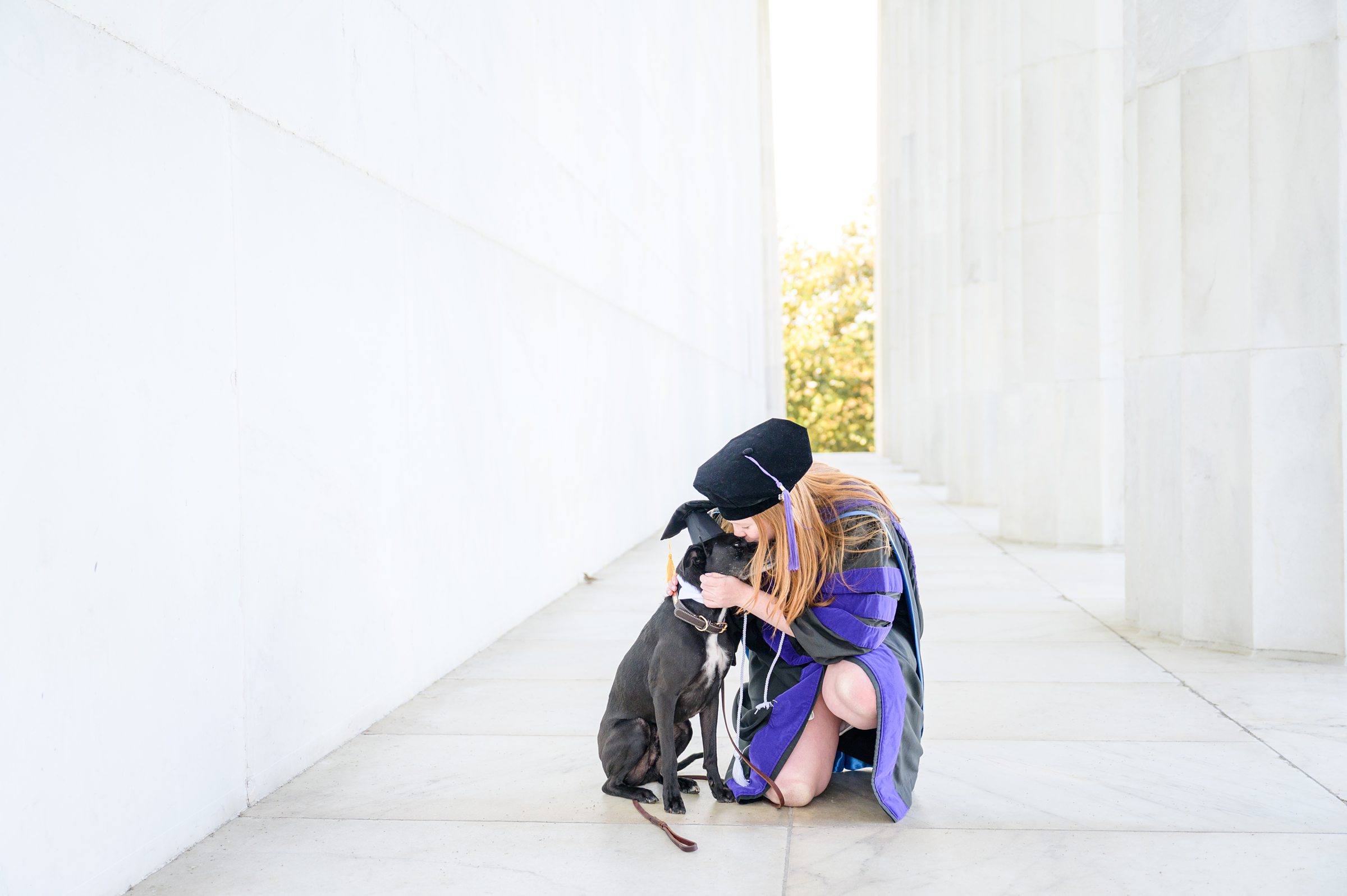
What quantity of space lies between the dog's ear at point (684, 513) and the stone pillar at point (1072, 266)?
9206 millimetres

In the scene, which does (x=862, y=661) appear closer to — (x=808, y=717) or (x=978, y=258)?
(x=808, y=717)

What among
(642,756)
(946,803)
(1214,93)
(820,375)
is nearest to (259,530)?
(642,756)

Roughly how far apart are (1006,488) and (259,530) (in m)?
10.4

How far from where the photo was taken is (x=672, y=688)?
3992 millimetres

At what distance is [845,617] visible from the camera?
13.7 ft

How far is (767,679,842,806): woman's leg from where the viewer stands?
436 cm

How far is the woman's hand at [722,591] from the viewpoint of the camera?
3.93 meters

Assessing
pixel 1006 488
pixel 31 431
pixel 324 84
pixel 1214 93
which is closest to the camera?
pixel 31 431

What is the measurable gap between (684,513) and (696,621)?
0.37m

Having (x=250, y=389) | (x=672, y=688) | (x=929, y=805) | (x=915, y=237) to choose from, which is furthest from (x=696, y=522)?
(x=915, y=237)

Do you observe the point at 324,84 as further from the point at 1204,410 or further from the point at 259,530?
the point at 1204,410

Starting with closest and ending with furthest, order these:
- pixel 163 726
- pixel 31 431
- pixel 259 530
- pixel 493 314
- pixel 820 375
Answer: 1. pixel 31 431
2. pixel 163 726
3. pixel 259 530
4. pixel 493 314
5. pixel 820 375

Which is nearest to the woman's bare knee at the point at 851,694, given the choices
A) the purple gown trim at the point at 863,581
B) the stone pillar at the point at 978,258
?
the purple gown trim at the point at 863,581

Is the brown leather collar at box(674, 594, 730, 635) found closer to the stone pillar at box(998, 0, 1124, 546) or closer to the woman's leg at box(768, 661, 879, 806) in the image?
the woman's leg at box(768, 661, 879, 806)
